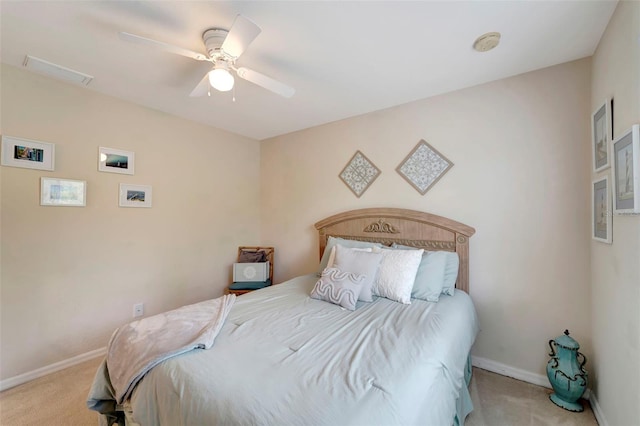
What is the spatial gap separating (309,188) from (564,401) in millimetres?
3001

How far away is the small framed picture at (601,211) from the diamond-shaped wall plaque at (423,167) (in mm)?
1008

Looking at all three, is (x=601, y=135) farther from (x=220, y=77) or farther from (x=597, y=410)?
(x=220, y=77)

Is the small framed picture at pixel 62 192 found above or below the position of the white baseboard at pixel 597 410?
above

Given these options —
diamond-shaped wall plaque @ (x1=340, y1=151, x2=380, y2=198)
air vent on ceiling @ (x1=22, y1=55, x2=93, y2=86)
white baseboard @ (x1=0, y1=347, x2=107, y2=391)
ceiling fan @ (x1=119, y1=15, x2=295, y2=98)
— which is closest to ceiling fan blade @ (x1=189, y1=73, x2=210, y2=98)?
ceiling fan @ (x1=119, y1=15, x2=295, y2=98)

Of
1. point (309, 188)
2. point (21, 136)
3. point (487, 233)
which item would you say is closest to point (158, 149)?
point (21, 136)

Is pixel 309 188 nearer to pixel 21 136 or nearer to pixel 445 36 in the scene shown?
pixel 445 36

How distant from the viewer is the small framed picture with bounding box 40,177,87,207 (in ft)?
7.45

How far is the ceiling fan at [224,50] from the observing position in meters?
1.39

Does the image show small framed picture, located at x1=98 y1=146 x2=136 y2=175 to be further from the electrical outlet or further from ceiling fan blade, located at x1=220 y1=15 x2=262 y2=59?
ceiling fan blade, located at x1=220 y1=15 x2=262 y2=59

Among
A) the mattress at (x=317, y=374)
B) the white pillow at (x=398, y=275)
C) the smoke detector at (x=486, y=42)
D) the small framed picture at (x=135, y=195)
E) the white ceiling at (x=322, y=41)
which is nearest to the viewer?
the mattress at (x=317, y=374)

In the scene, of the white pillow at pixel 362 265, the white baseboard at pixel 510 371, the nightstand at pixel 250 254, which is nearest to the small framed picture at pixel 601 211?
the white baseboard at pixel 510 371

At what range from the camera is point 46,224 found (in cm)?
229

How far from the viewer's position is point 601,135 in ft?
5.46

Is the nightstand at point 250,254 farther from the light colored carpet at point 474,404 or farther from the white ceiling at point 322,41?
the white ceiling at point 322,41
